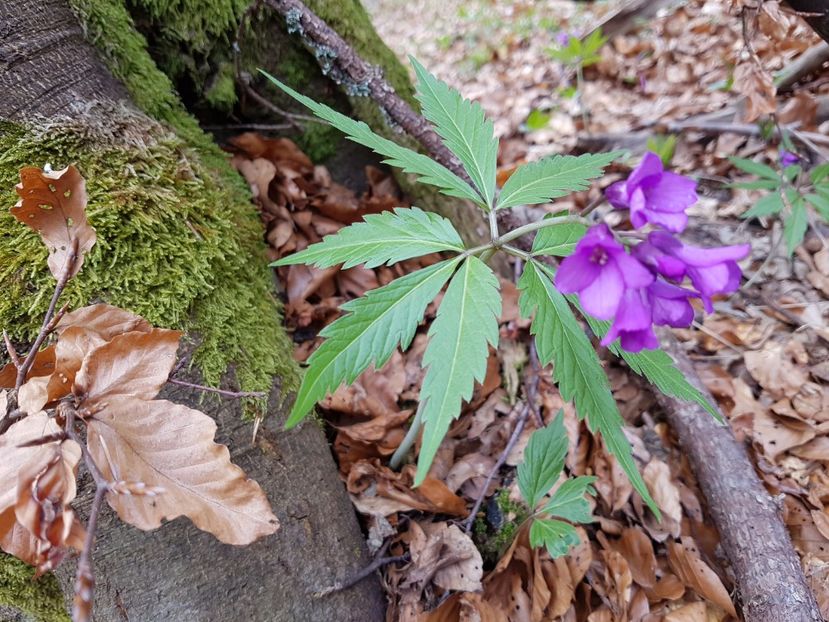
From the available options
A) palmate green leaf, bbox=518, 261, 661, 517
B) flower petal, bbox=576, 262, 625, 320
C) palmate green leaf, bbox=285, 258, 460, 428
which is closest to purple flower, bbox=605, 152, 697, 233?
flower petal, bbox=576, 262, 625, 320

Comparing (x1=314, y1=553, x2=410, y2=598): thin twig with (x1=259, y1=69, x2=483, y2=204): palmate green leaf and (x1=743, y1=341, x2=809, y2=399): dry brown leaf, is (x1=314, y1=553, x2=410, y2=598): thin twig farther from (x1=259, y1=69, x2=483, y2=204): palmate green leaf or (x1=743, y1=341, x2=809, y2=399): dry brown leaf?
(x1=743, y1=341, x2=809, y2=399): dry brown leaf

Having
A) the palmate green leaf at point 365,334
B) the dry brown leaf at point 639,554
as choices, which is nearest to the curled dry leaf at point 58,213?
the palmate green leaf at point 365,334

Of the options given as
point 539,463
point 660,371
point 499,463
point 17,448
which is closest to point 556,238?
point 660,371

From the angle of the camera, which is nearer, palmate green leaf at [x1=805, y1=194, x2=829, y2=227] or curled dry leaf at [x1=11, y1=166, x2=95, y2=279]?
curled dry leaf at [x1=11, y1=166, x2=95, y2=279]

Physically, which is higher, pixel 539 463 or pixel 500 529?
pixel 539 463

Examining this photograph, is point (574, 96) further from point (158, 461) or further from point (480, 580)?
point (158, 461)

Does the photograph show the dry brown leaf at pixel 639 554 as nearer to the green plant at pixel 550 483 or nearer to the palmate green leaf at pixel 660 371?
the green plant at pixel 550 483

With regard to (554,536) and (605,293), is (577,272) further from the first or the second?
(554,536)
